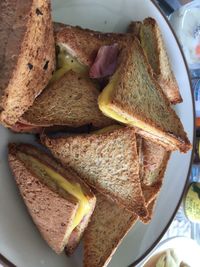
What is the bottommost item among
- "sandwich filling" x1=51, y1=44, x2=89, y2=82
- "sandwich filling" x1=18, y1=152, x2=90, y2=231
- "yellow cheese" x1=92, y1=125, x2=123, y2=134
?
"sandwich filling" x1=18, y1=152, x2=90, y2=231

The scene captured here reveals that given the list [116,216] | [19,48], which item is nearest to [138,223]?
[116,216]

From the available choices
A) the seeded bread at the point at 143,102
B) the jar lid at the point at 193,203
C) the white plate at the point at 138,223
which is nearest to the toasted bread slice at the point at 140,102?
the seeded bread at the point at 143,102

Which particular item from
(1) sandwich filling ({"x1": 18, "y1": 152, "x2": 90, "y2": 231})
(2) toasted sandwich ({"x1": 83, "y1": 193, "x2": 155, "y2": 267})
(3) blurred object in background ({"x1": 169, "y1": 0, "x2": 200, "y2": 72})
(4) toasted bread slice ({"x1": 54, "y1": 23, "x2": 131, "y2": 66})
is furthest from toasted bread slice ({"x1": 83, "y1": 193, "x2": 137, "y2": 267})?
(3) blurred object in background ({"x1": 169, "y1": 0, "x2": 200, "y2": 72})

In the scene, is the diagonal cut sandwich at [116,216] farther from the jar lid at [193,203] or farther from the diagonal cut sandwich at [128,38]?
the jar lid at [193,203]

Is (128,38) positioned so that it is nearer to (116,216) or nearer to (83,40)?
(83,40)

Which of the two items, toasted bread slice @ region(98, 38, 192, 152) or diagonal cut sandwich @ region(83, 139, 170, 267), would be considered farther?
diagonal cut sandwich @ region(83, 139, 170, 267)

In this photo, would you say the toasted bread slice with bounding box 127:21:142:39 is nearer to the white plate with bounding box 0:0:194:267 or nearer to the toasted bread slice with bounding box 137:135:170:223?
the white plate with bounding box 0:0:194:267

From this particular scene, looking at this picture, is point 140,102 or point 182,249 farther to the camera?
point 182,249
